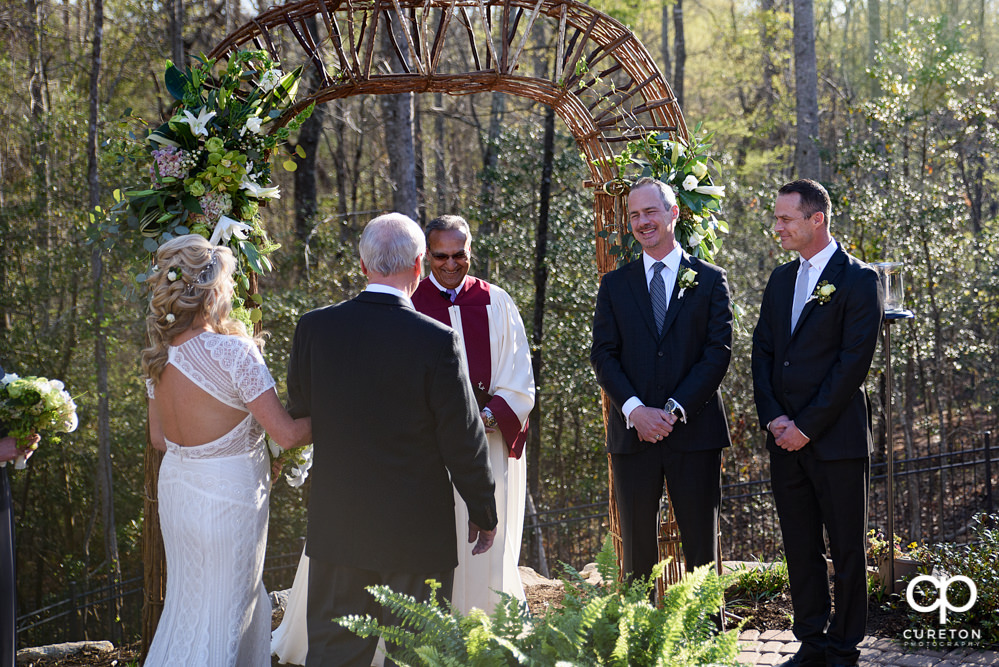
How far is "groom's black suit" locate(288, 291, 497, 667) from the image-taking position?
2844mm

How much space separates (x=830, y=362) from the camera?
3631 millimetres

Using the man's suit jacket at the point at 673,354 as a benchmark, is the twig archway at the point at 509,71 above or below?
A: above

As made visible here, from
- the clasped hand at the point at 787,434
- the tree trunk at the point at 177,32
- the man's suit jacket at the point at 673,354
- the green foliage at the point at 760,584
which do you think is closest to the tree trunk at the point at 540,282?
the tree trunk at the point at 177,32

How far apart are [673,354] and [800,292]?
597 mm

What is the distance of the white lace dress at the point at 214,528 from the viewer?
304 centimetres

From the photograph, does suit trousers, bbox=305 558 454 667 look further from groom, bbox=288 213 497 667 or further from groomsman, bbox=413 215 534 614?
groomsman, bbox=413 215 534 614

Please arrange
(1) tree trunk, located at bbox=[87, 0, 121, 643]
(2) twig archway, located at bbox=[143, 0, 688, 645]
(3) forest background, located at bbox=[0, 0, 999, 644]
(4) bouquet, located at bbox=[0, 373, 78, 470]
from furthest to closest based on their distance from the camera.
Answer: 1. (3) forest background, located at bbox=[0, 0, 999, 644]
2. (1) tree trunk, located at bbox=[87, 0, 121, 643]
3. (2) twig archway, located at bbox=[143, 0, 688, 645]
4. (4) bouquet, located at bbox=[0, 373, 78, 470]

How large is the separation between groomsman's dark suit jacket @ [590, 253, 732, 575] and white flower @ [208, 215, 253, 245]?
1641 millimetres

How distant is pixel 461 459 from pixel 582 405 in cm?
759

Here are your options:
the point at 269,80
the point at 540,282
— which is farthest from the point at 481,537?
the point at 540,282

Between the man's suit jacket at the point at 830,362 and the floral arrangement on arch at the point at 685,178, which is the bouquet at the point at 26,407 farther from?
the man's suit jacket at the point at 830,362

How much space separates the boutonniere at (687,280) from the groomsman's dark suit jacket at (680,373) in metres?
0.02

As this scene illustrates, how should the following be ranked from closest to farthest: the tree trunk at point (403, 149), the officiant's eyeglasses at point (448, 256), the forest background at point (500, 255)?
the officiant's eyeglasses at point (448, 256), the tree trunk at point (403, 149), the forest background at point (500, 255)

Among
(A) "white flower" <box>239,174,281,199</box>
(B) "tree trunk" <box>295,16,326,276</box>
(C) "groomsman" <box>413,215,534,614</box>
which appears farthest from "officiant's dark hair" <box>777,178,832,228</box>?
(B) "tree trunk" <box>295,16,326,276</box>
